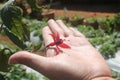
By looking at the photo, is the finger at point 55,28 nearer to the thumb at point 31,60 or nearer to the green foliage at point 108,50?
the thumb at point 31,60

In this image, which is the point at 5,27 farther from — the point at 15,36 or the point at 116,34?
the point at 116,34

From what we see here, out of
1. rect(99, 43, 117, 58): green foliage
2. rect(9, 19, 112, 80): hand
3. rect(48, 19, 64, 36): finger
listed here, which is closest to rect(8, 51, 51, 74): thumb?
rect(9, 19, 112, 80): hand

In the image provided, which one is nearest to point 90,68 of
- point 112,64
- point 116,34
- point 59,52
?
point 59,52

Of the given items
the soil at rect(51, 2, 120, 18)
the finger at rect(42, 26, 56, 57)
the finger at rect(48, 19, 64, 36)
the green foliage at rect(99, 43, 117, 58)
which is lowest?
the finger at rect(42, 26, 56, 57)

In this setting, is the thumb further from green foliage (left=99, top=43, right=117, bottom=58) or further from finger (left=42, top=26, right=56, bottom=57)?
green foliage (left=99, top=43, right=117, bottom=58)

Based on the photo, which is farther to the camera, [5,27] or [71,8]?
[71,8]

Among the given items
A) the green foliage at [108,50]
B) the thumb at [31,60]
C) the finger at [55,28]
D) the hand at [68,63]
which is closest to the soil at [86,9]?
the green foliage at [108,50]

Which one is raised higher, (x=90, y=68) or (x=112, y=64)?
(x=112, y=64)

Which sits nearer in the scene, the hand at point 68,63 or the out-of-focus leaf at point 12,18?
the out-of-focus leaf at point 12,18
